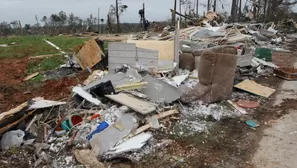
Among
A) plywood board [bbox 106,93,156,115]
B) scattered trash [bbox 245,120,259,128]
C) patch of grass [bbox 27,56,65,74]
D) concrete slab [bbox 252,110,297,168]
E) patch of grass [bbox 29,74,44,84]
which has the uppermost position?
patch of grass [bbox 27,56,65,74]

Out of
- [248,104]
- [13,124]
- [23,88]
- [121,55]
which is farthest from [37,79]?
[248,104]

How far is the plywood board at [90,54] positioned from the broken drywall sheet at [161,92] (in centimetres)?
283

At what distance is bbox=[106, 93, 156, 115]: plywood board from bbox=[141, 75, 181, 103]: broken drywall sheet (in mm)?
493

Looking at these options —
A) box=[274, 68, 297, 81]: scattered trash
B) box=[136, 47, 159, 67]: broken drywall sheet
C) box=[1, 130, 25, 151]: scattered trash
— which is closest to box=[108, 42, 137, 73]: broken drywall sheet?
box=[136, 47, 159, 67]: broken drywall sheet

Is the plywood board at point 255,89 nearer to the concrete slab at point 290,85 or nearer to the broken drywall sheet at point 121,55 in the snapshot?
the concrete slab at point 290,85

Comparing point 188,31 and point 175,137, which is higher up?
point 188,31

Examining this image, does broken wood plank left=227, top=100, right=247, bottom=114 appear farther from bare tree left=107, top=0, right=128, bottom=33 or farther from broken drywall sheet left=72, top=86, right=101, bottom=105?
bare tree left=107, top=0, right=128, bottom=33

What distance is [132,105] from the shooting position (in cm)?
487

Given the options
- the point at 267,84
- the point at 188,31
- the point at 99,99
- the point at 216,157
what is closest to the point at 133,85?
the point at 99,99

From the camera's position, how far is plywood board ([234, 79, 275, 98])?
21.7 ft

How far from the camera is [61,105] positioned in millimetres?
5285

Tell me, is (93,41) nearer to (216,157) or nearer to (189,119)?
(189,119)

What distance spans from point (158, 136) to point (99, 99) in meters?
1.53

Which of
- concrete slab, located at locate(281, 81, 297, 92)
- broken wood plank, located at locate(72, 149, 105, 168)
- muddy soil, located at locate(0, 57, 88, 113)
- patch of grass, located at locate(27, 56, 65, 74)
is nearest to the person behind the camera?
broken wood plank, located at locate(72, 149, 105, 168)
